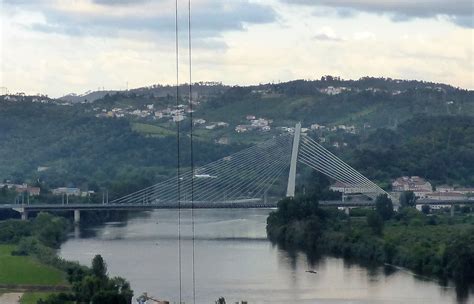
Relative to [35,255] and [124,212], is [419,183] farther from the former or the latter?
[35,255]

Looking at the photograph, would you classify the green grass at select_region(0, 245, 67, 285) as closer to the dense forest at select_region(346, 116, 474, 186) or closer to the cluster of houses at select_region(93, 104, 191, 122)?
the dense forest at select_region(346, 116, 474, 186)

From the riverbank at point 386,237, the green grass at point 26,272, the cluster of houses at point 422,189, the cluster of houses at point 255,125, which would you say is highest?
the cluster of houses at point 255,125

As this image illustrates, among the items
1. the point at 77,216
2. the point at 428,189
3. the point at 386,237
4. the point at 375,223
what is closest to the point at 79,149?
the point at 428,189

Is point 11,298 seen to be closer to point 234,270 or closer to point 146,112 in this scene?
point 234,270

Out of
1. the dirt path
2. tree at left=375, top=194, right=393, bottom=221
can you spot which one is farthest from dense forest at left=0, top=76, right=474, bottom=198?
the dirt path

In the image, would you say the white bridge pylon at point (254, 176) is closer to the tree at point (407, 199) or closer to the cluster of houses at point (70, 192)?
the tree at point (407, 199)

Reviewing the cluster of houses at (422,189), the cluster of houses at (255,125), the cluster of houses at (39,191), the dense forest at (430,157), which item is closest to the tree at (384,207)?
the cluster of houses at (422,189)

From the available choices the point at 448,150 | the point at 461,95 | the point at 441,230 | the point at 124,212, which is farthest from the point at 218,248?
the point at 461,95
